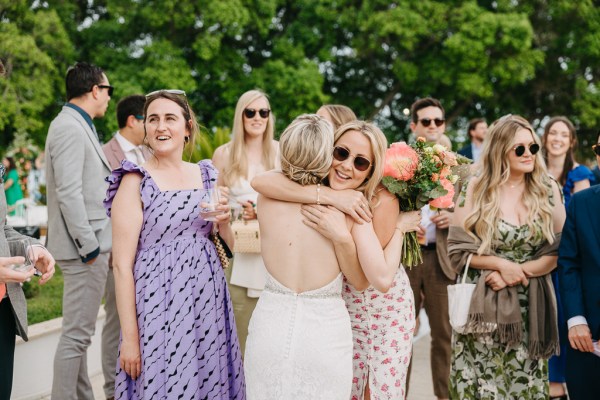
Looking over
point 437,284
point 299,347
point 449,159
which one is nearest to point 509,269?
point 449,159

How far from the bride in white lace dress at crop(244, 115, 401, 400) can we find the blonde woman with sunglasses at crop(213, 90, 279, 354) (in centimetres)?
180

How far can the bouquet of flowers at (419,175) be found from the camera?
125 inches

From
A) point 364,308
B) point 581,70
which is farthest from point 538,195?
point 581,70

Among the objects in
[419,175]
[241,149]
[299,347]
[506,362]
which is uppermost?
[241,149]

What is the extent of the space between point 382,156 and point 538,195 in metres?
1.46

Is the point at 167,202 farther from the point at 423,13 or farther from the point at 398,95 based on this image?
the point at 398,95

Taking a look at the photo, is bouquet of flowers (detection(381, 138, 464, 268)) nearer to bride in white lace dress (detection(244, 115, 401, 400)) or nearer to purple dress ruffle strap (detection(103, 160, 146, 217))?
bride in white lace dress (detection(244, 115, 401, 400))

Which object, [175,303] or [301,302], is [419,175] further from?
[175,303]

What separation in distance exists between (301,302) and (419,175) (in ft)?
3.44

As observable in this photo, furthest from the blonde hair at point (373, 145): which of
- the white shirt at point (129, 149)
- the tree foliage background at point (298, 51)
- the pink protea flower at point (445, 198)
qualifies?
the tree foliage background at point (298, 51)

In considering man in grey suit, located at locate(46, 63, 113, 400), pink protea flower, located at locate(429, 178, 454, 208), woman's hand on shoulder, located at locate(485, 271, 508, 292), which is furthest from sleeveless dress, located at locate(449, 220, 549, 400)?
man in grey suit, located at locate(46, 63, 113, 400)

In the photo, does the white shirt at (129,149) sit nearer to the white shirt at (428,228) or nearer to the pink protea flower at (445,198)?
the white shirt at (428,228)

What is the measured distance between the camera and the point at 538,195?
12.7 feet

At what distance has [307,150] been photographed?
2.71m
